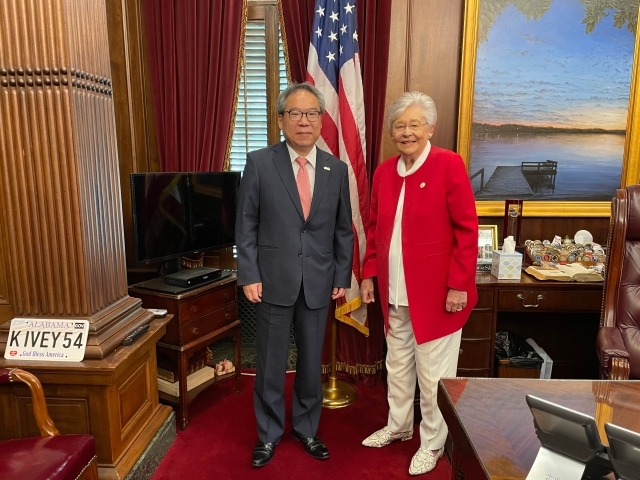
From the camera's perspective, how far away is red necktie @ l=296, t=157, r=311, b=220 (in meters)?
2.12

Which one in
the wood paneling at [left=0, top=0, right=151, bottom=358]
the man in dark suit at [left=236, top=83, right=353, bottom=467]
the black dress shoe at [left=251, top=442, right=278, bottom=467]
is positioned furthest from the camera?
the black dress shoe at [left=251, top=442, right=278, bottom=467]

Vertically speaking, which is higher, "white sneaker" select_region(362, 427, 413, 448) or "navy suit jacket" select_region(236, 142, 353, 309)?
"navy suit jacket" select_region(236, 142, 353, 309)

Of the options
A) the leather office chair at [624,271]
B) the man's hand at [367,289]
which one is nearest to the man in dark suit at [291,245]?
the man's hand at [367,289]

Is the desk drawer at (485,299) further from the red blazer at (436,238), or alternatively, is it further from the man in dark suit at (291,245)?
the man in dark suit at (291,245)

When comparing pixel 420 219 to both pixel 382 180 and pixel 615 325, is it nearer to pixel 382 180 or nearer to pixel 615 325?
pixel 382 180

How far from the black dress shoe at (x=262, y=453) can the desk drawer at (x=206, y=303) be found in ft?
2.33

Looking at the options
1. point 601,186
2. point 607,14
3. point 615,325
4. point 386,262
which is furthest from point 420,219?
point 607,14

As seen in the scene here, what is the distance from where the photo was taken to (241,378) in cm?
300

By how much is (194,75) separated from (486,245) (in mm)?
1952

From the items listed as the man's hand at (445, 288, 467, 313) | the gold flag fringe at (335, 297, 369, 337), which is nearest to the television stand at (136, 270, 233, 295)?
the gold flag fringe at (335, 297, 369, 337)

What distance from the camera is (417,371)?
219 cm

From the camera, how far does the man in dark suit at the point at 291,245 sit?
2.06 metres

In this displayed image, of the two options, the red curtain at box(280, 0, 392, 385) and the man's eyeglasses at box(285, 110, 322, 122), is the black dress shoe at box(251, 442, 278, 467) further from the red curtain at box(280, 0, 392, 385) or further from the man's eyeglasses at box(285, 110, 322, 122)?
the man's eyeglasses at box(285, 110, 322, 122)

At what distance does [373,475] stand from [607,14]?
2749 millimetres
